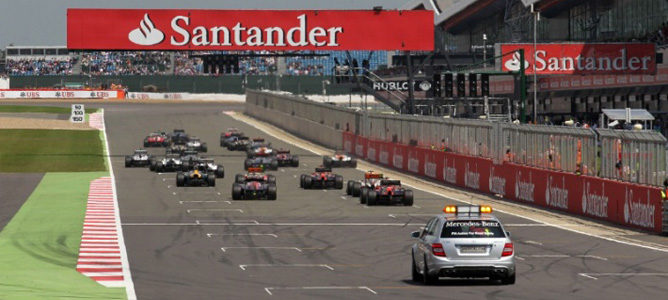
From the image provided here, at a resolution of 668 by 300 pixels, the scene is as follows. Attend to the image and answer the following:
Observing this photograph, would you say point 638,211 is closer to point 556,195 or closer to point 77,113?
point 556,195

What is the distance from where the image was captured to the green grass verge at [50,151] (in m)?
72.6

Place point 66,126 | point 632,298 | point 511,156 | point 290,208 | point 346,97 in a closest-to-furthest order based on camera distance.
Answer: point 632,298 < point 290,208 < point 511,156 < point 66,126 < point 346,97

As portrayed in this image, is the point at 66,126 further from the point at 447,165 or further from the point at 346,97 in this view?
the point at 346,97

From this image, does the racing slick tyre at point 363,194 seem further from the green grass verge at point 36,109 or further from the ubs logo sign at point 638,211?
the green grass verge at point 36,109

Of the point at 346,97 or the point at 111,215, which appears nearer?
the point at 111,215

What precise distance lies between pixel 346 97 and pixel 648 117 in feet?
385

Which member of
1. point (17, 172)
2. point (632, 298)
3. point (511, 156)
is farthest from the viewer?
point (17, 172)

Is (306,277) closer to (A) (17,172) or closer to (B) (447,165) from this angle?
(B) (447,165)

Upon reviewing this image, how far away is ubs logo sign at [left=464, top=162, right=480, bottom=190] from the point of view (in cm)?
5591

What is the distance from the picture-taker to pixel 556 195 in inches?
1811

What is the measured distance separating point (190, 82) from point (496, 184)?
13452cm

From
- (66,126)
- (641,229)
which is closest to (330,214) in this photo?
(641,229)

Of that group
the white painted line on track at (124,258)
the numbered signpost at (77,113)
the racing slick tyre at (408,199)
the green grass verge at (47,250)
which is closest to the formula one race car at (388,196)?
the racing slick tyre at (408,199)

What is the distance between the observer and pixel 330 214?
1767 inches
